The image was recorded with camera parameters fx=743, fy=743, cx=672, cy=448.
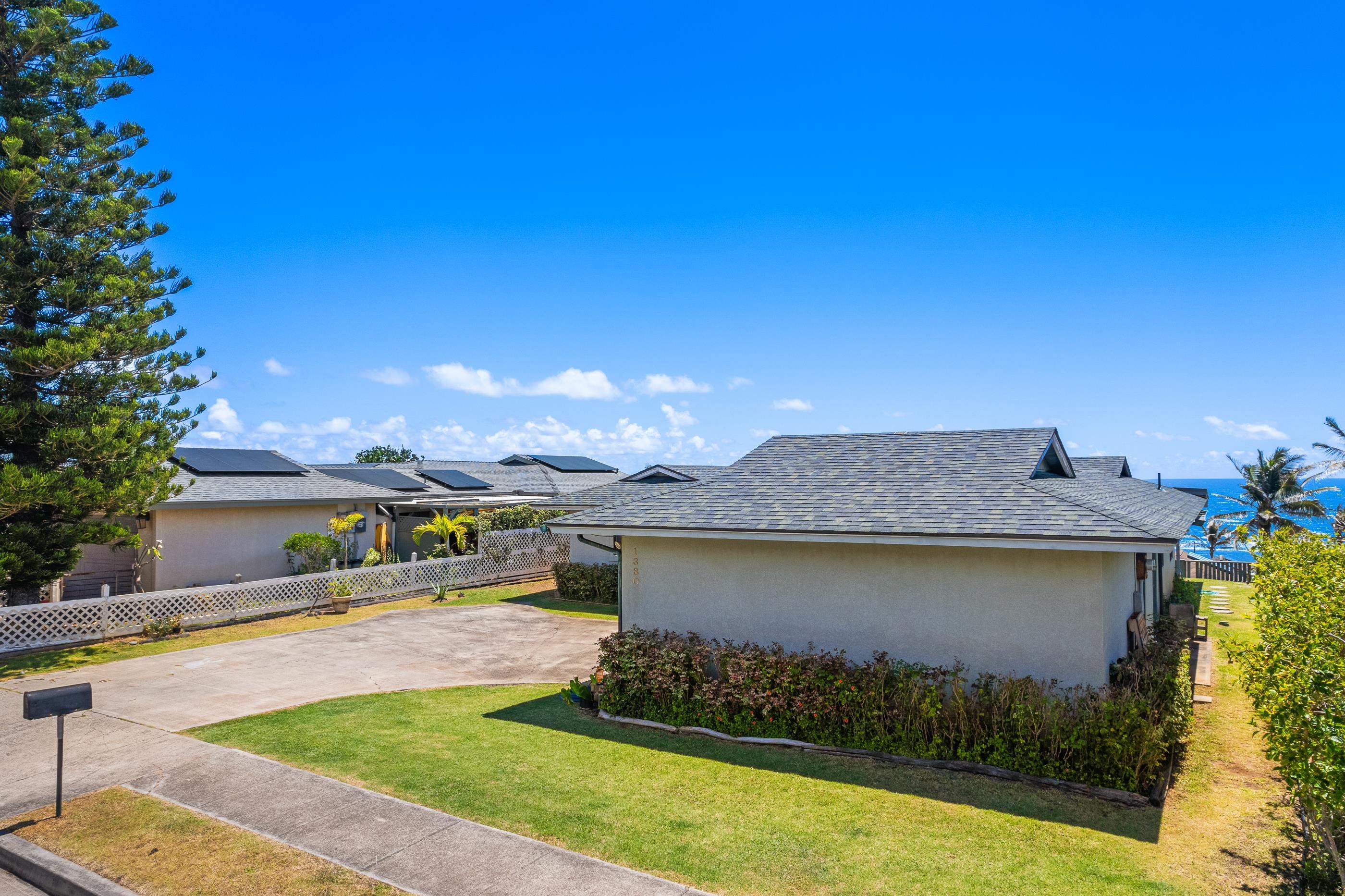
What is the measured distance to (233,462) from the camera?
81.3 feet

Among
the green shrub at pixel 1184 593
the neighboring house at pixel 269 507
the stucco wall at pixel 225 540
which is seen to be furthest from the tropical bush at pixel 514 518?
the green shrub at pixel 1184 593

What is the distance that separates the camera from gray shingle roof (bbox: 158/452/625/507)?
21266 mm

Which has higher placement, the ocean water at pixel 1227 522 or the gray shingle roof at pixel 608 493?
the gray shingle roof at pixel 608 493

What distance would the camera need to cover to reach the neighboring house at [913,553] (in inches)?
337

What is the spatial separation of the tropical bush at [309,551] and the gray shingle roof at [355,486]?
1.29 metres

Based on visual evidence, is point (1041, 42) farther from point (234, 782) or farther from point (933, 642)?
point (234, 782)

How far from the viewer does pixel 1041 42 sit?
47.2 ft

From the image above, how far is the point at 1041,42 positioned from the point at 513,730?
1554cm

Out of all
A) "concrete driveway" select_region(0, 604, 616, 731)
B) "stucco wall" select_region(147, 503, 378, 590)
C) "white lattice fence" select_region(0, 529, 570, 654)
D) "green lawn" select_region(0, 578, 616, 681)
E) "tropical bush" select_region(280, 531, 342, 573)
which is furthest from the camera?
"tropical bush" select_region(280, 531, 342, 573)

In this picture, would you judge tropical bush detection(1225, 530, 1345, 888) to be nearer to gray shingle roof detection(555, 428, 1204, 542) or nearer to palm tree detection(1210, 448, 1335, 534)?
gray shingle roof detection(555, 428, 1204, 542)

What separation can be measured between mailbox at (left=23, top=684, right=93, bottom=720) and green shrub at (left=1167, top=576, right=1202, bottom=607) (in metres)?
19.6

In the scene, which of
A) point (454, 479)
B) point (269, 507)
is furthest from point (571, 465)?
point (269, 507)

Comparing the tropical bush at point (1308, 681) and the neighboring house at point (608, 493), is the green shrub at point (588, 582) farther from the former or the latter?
the tropical bush at point (1308, 681)

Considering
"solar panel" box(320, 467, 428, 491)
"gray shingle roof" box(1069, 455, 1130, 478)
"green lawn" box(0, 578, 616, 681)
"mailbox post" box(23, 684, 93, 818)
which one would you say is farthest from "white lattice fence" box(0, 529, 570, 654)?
"gray shingle roof" box(1069, 455, 1130, 478)
